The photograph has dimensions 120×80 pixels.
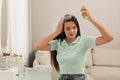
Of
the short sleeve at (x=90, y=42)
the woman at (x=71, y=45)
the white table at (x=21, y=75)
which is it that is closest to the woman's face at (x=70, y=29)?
the woman at (x=71, y=45)

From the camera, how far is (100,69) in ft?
13.4

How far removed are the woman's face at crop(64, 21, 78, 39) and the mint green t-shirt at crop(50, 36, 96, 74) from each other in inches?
1.9

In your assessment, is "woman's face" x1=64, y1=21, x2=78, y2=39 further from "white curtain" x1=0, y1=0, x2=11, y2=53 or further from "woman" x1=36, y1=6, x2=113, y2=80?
"white curtain" x1=0, y1=0, x2=11, y2=53

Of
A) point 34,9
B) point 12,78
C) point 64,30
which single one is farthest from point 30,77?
point 34,9

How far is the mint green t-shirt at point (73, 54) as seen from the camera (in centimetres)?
160

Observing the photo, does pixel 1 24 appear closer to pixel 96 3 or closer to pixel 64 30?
pixel 64 30

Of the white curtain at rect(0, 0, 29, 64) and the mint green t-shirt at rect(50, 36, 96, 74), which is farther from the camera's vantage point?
the white curtain at rect(0, 0, 29, 64)

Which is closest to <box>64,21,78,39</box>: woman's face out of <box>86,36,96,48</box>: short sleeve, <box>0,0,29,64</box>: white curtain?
<box>86,36,96,48</box>: short sleeve

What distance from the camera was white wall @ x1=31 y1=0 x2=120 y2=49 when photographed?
192 inches

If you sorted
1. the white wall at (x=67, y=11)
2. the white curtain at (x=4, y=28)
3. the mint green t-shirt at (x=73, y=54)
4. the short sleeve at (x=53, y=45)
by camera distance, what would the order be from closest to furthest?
1. the mint green t-shirt at (x=73, y=54)
2. the short sleeve at (x=53, y=45)
3. the white curtain at (x=4, y=28)
4. the white wall at (x=67, y=11)

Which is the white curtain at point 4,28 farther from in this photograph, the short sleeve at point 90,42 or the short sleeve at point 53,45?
the short sleeve at point 90,42

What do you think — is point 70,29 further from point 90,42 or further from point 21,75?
point 21,75

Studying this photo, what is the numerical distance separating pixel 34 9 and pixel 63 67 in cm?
341

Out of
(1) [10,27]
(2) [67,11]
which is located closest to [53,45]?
(1) [10,27]
